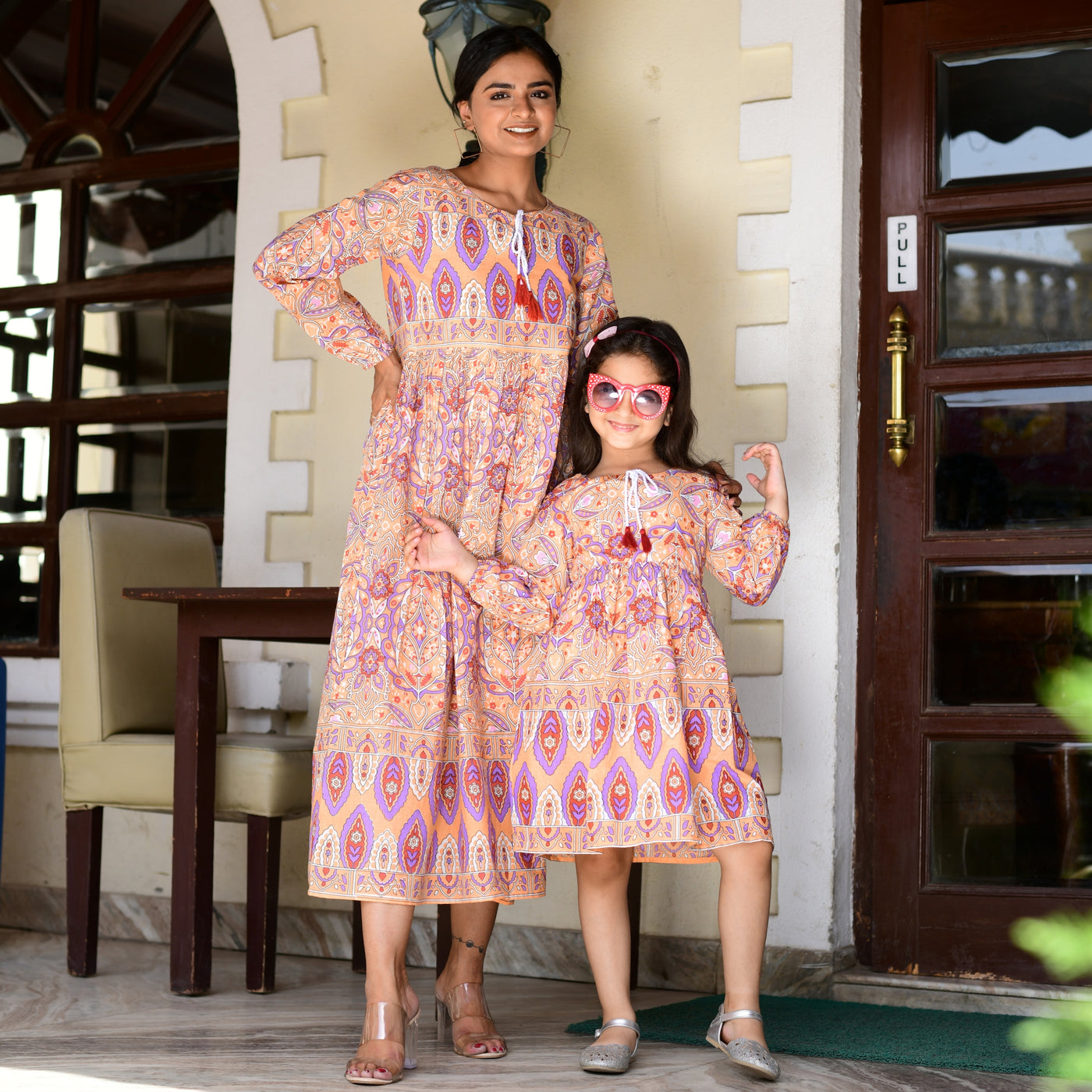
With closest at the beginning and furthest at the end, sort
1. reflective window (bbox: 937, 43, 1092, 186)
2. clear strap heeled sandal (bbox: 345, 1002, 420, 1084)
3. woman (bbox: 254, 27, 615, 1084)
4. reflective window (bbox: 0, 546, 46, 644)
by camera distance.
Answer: clear strap heeled sandal (bbox: 345, 1002, 420, 1084) → woman (bbox: 254, 27, 615, 1084) → reflective window (bbox: 937, 43, 1092, 186) → reflective window (bbox: 0, 546, 46, 644)

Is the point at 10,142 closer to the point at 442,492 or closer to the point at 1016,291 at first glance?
the point at 442,492

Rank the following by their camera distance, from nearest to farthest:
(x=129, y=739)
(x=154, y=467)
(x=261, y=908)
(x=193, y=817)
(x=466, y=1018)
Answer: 1. (x=466, y=1018)
2. (x=193, y=817)
3. (x=261, y=908)
4. (x=129, y=739)
5. (x=154, y=467)

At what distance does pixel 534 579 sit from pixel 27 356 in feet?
8.74

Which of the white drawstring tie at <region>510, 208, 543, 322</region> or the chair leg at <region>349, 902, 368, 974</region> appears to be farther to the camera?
the chair leg at <region>349, 902, 368, 974</region>

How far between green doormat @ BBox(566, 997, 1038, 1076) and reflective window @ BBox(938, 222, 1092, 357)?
58.2 inches

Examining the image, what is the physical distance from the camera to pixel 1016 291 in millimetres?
3012

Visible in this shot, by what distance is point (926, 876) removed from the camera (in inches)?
116

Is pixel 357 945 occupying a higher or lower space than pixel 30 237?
lower

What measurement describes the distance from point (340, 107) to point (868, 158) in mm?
1462

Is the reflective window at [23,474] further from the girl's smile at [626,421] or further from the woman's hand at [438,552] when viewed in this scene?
the girl's smile at [626,421]

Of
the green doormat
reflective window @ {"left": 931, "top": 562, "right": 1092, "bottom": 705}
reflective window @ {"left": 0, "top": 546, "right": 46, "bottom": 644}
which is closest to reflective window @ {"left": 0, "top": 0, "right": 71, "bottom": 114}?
reflective window @ {"left": 0, "top": 546, "right": 46, "bottom": 644}

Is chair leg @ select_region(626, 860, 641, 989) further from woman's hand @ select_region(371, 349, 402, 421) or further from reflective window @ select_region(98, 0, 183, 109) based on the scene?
reflective window @ select_region(98, 0, 183, 109)

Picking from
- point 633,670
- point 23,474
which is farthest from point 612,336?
point 23,474

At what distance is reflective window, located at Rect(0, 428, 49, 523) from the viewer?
4.14 m
